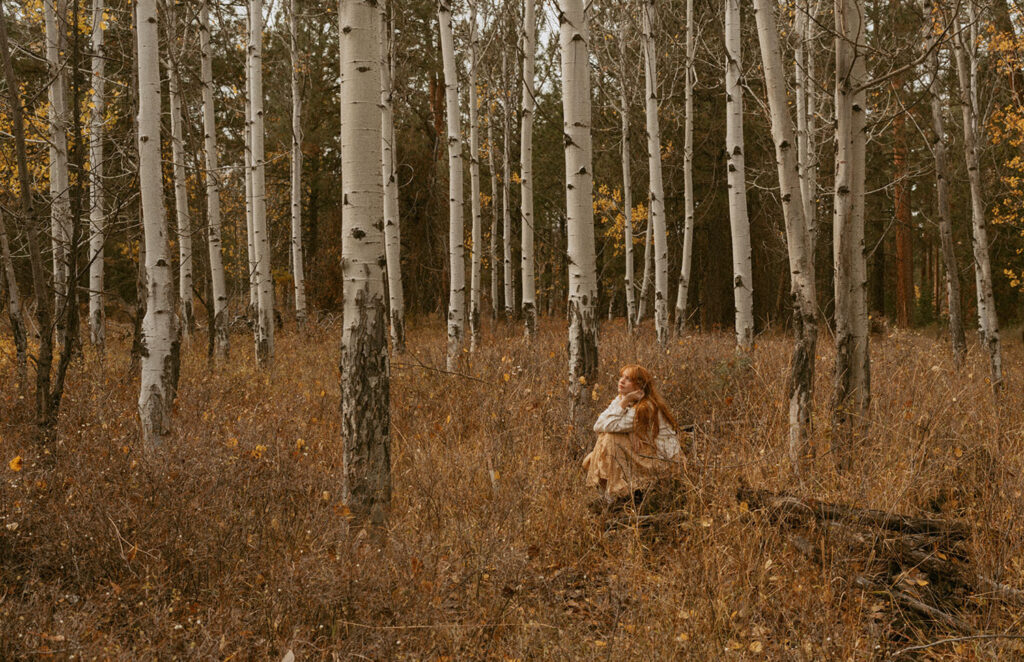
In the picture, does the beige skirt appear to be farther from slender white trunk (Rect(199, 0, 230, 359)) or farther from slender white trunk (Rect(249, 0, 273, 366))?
slender white trunk (Rect(199, 0, 230, 359))

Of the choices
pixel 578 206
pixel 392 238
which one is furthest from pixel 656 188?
pixel 578 206

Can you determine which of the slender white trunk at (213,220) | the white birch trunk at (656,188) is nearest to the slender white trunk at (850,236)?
the white birch trunk at (656,188)

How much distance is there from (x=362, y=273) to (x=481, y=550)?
5.29ft

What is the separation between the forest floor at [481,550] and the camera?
275 cm

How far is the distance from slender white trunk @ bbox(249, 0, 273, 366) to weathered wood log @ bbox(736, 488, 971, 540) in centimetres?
810

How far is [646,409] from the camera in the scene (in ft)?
14.7

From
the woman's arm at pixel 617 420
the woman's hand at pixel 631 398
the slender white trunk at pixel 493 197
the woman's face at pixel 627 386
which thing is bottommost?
the woman's arm at pixel 617 420

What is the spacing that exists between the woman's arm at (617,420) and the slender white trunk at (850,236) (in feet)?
4.56

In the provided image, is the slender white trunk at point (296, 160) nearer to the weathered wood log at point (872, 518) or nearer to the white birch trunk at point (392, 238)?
the white birch trunk at point (392, 238)

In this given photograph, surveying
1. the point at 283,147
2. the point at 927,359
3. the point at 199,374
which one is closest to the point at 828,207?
the point at 927,359

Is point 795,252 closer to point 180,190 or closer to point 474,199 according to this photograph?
point 474,199

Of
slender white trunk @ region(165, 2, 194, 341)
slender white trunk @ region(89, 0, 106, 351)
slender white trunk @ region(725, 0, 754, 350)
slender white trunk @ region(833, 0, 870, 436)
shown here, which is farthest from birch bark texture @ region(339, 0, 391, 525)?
slender white trunk @ region(89, 0, 106, 351)

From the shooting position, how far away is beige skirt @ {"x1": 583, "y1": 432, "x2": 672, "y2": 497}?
14.0ft

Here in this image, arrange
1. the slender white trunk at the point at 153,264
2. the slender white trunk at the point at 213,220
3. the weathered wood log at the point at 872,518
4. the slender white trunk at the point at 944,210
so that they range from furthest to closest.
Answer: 1. the slender white trunk at the point at 213,220
2. the slender white trunk at the point at 944,210
3. the slender white trunk at the point at 153,264
4. the weathered wood log at the point at 872,518
